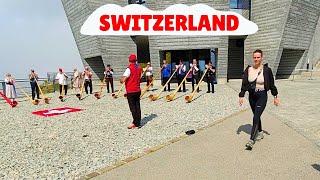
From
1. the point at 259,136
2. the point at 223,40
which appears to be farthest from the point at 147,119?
the point at 223,40

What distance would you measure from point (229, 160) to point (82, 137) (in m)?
3.45

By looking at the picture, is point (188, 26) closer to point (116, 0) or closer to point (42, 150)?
point (116, 0)

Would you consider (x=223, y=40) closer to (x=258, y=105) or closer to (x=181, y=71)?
(x=181, y=71)

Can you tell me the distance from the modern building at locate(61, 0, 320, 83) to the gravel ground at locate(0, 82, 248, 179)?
35.3ft

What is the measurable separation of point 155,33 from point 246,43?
26.5 ft

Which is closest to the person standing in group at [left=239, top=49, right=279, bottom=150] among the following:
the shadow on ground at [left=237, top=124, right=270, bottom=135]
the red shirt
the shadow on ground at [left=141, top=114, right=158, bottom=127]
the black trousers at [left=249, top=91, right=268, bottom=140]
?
the black trousers at [left=249, top=91, right=268, bottom=140]

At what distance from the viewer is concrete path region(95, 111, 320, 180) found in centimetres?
336

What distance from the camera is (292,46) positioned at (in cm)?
1991

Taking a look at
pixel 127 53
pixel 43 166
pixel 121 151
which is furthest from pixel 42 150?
pixel 127 53

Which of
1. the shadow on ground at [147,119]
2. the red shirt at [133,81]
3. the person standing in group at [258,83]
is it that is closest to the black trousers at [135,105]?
the red shirt at [133,81]

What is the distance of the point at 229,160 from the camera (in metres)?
3.82

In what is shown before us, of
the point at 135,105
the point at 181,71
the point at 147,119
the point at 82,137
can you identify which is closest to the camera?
the point at 82,137

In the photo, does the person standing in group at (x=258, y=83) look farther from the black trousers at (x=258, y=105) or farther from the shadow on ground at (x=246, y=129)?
the shadow on ground at (x=246, y=129)

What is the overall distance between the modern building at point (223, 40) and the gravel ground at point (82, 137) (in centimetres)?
1076
